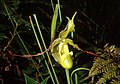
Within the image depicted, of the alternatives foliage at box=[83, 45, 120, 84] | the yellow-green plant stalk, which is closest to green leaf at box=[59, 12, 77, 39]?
the yellow-green plant stalk

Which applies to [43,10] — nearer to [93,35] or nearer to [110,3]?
[93,35]

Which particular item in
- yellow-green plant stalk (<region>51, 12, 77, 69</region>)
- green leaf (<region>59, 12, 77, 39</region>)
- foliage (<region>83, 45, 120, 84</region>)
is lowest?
foliage (<region>83, 45, 120, 84</region>)

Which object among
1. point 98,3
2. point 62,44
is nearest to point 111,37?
point 98,3

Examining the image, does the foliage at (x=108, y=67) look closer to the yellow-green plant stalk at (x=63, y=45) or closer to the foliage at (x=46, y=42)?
the foliage at (x=46, y=42)

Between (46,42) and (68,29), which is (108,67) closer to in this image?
(68,29)

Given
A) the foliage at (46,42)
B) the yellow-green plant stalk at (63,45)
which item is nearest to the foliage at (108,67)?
the foliage at (46,42)

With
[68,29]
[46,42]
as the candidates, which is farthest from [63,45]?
[46,42]

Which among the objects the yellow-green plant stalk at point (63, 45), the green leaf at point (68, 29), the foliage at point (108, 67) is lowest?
the foliage at point (108, 67)

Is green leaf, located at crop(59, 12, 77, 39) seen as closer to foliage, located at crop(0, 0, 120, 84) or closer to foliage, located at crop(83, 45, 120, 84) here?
foliage, located at crop(0, 0, 120, 84)
